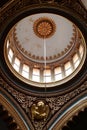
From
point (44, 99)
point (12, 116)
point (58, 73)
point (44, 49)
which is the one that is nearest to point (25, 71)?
point (58, 73)

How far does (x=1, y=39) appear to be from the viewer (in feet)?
49.7

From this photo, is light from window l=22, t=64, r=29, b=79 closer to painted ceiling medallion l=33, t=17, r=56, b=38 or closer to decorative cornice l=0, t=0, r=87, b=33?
painted ceiling medallion l=33, t=17, r=56, b=38

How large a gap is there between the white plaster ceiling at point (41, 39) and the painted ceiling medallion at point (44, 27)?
0.58 feet

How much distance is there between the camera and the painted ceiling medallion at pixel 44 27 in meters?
18.3

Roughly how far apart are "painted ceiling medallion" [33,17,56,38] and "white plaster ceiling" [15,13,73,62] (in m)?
0.18

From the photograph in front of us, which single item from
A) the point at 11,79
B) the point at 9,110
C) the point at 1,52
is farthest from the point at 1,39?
the point at 9,110

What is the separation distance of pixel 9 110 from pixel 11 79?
5.26 feet

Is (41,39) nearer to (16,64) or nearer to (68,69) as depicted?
(16,64)

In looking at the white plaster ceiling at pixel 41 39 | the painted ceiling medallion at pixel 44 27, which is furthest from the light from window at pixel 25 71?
the painted ceiling medallion at pixel 44 27

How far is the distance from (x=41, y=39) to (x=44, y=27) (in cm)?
108

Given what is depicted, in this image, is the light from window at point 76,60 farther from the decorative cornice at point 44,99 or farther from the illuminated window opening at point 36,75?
the illuminated window opening at point 36,75

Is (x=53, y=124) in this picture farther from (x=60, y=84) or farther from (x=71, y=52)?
(x=71, y=52)

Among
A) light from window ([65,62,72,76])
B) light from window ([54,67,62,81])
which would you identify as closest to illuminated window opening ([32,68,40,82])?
light from window ([54,67,62,81])

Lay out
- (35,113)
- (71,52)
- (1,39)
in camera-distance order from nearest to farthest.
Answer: (35,113) → (1,39) → (71,52)
